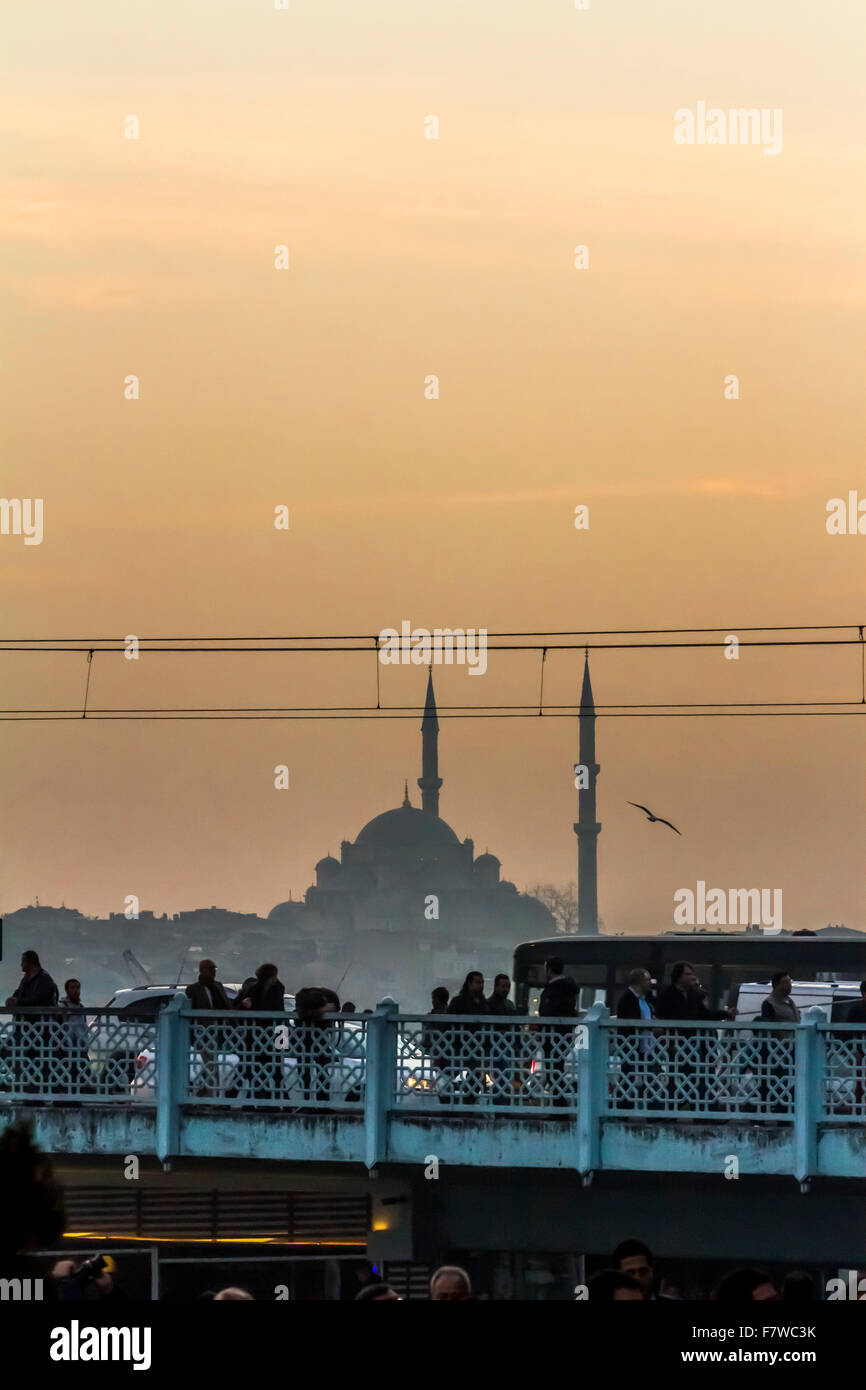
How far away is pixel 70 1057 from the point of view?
658 inches

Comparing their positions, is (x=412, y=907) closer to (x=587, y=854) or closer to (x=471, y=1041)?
(x=587, y=854)

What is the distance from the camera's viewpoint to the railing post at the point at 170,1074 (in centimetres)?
1652

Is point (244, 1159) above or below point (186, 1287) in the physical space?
above

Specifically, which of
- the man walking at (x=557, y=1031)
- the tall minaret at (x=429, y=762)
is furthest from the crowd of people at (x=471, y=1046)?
the tall minaret at (x=429, y=762)

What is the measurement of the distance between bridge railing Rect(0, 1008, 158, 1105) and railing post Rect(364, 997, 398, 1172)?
73.7 inches

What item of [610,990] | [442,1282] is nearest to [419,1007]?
[610,990]

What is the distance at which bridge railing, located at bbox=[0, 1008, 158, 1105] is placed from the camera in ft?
54.3

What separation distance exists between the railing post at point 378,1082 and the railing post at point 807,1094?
10.9 feet

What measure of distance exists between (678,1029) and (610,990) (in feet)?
29.1

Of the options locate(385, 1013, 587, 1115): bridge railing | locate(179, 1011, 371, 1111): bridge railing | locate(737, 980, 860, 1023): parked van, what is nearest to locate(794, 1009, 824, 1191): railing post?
locate(385, 1013, 587, 1115): bridge railing

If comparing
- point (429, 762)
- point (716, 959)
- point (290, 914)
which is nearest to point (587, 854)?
point (429, 762)

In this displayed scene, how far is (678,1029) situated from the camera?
1602 centimetres

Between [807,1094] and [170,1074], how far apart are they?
5.29 meters
